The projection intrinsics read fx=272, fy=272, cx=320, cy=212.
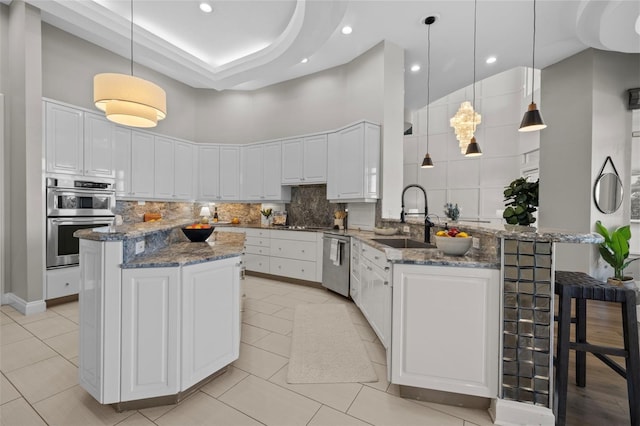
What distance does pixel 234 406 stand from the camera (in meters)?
1.79

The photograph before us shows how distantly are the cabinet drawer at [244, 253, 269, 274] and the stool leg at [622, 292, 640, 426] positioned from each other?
14.2 ft

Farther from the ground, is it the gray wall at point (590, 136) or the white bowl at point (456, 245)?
the gray wall at point (590, 136)

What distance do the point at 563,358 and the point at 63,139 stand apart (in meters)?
5.51

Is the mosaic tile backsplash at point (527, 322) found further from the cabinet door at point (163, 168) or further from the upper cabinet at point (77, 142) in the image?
the cabinet door at point (163, 168)

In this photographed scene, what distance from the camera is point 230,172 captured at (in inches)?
225

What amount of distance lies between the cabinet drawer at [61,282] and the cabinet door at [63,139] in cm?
129

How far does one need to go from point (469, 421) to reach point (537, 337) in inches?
26.4

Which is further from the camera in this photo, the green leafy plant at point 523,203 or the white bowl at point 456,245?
the green leafy plant at point 523,203

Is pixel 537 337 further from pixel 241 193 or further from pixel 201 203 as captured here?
pixel 201 203

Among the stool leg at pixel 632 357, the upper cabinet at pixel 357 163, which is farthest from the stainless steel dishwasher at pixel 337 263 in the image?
the stool leg at pixel 632 357

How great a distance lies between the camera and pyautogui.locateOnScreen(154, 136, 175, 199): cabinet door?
5012 mm

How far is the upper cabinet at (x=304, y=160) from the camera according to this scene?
15.4 feet

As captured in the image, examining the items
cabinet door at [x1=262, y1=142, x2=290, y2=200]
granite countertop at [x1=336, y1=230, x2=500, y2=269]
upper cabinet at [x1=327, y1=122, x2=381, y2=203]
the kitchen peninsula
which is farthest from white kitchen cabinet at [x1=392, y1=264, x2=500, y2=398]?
cabinet door at [x1=262, y1=142, x2=290, y2=200]

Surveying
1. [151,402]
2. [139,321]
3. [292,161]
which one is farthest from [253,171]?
[151,402]
